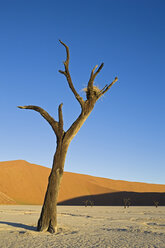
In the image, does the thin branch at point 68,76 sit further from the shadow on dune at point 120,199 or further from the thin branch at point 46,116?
the shadow on dune at point 120,199

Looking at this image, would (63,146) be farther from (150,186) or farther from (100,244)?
(150,186)

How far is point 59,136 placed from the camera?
30.5 ft

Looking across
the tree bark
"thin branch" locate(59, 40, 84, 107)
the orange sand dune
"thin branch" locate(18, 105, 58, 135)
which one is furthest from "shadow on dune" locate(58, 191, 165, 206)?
"thin branch" locate(59, 40, 84, 107)

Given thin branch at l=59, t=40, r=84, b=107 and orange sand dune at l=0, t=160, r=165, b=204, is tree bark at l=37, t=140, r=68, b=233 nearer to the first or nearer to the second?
thin branch at l=59, t=40, r=84, b=107

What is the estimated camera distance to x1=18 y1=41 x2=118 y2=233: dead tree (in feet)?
28.7

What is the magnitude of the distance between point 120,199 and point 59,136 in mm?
52974

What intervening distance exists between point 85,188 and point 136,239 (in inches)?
2634

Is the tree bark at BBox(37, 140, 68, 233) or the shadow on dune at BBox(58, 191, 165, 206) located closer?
the tree bark at BBox(37, 140, 68, 233)

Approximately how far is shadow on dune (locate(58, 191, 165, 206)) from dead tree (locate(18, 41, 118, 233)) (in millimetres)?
48573

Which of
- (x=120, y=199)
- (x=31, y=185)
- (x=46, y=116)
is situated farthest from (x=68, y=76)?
(x=31, y=185)

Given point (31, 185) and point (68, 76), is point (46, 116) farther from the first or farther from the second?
point (31, 185)

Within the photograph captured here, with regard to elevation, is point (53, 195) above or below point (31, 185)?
below

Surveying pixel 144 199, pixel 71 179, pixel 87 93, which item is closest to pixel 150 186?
pixel 71 179

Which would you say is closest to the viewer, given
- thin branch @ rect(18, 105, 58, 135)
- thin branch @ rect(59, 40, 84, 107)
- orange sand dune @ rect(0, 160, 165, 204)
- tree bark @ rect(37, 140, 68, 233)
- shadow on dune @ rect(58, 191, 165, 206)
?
tree bark @ rect(37, 140, 68, 233)
